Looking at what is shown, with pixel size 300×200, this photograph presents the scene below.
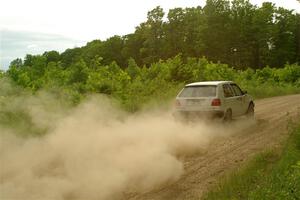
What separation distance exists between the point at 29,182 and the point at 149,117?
25.6 feet

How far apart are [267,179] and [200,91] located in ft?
21.6

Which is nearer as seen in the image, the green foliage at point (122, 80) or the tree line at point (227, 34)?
the green foliage at point (122, 80)

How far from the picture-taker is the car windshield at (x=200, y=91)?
13.2 m

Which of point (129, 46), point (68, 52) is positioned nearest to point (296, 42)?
point (129, 46)

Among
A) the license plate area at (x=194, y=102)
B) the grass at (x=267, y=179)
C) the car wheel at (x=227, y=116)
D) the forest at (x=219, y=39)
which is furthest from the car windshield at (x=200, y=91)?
the forest at (x=219, y=39)

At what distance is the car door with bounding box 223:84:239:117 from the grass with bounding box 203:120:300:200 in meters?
3.59

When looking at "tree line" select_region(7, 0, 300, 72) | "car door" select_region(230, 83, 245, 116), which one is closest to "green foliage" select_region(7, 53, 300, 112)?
"car door" select_region(230, 83, 245, 116)

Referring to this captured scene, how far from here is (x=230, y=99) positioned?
1367cm

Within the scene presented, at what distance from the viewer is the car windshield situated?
43.2 feet

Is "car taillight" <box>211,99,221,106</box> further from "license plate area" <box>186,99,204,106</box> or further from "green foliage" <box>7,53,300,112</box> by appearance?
"green foliage" <box>7,53,300,112</box>

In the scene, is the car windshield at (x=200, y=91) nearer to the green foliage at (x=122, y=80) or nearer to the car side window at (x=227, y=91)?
the car side window at (x=227, y=91)

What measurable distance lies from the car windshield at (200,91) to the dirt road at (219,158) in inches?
61.4

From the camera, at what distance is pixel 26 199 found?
6.98m

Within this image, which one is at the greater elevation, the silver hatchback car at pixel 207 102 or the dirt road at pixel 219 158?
the silver hatchback car at pixel 207 102
